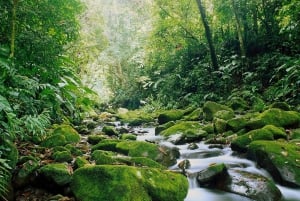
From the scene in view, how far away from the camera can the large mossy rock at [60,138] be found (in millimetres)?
5551

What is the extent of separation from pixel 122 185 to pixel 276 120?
404cm

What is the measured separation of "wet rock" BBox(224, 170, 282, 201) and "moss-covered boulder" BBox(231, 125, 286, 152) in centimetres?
113

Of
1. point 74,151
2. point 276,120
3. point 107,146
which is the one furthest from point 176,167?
point 276,120

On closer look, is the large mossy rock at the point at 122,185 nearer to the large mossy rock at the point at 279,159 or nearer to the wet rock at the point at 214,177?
the wet rock at the point at 214,177

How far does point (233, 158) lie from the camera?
5520 mm

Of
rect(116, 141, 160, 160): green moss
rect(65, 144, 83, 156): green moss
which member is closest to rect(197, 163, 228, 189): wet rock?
rect(116, 141, 160, 160): green moss

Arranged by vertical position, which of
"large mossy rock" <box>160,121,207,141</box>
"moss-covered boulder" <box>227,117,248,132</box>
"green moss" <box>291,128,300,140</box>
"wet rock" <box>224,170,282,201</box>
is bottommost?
"wet rock" <box>224,170,282,201</box>

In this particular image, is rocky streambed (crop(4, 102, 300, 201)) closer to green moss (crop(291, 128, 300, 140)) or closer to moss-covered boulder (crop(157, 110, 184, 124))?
green moss (crop(291, 128, 300, 140))

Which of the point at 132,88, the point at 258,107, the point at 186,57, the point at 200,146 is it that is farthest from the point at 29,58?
the point at 132,88

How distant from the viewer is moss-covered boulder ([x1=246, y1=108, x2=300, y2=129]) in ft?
21.0

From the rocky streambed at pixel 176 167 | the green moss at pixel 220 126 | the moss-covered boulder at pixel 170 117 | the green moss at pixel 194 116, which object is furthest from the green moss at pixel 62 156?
the moss-covered boulder at pixel 170 117

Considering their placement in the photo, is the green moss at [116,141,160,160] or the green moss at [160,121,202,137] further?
the green moss at [160,121,202,137]

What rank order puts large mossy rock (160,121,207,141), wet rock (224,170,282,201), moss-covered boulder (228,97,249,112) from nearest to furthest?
wet rock (224,170,282,201), large mossy rock (160,121,207,141), moss-covered boulder (228,97,249,112)

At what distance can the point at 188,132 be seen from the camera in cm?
701
